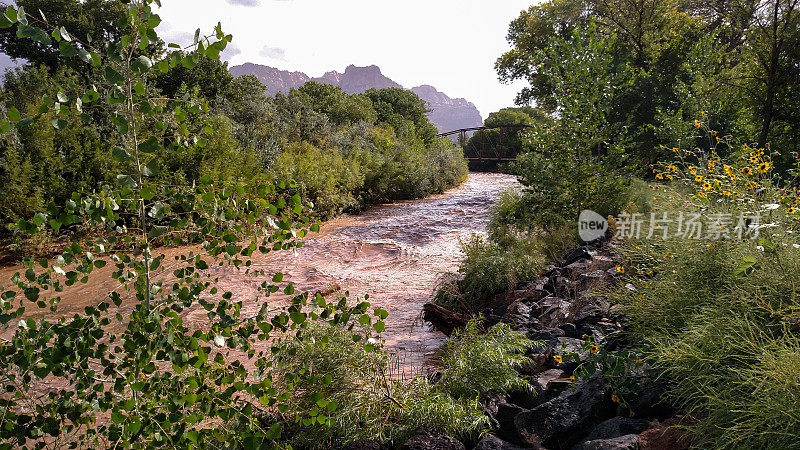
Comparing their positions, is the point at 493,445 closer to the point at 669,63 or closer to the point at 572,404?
the point at 572,404

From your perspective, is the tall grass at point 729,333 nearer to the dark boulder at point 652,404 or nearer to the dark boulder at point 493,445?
the dark boulder at point 652,404

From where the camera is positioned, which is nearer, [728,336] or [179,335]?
[179,335]

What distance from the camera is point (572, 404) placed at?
8.42 ft

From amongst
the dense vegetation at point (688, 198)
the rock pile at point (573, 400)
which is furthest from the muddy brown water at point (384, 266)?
the rock pile at point (573, 400)

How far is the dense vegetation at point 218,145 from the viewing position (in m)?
7.75

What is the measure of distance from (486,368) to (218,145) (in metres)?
8.72

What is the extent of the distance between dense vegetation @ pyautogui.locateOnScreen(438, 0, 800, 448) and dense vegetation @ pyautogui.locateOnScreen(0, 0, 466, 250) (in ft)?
7.07

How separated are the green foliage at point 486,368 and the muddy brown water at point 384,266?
2.98 ft

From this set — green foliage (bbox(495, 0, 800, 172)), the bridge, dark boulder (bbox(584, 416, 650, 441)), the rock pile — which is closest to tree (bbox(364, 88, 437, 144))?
the bridge

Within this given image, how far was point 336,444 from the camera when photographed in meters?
2.60

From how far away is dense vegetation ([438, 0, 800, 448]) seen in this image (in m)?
2.09

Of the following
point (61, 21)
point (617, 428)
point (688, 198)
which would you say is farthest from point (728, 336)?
point (61, 21)

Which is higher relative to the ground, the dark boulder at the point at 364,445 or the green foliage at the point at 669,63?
the green foliage at the point at 669,63

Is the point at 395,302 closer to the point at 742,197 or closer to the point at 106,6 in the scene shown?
the point at 742,197
